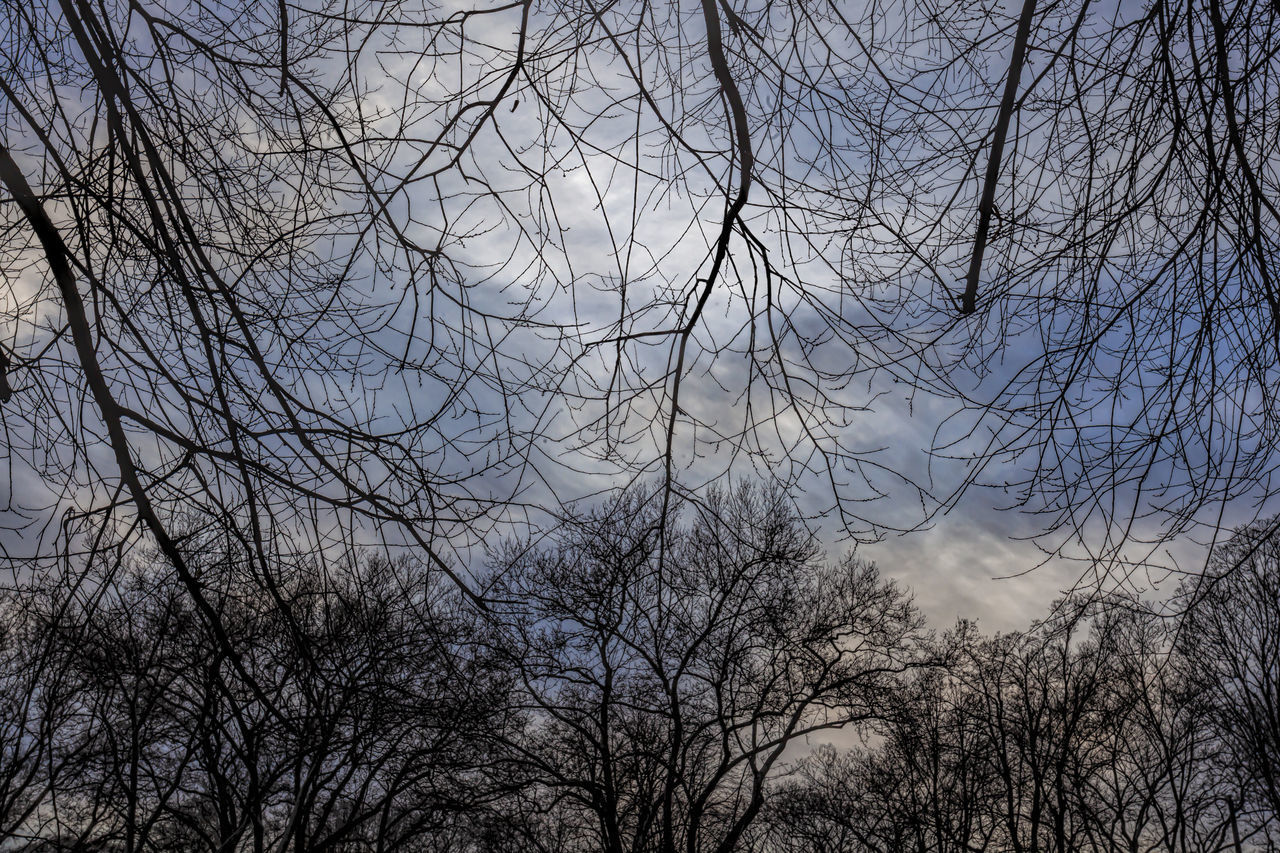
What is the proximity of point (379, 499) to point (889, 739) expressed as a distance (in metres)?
21.7

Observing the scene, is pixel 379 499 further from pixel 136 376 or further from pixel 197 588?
pixel 136 376

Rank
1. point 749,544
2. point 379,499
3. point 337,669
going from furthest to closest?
point 749,544
point 379,499
point 337,669

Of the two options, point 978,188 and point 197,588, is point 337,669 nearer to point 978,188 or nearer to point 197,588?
point 197,588

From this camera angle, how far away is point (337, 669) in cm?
287

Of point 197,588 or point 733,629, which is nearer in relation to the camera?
point 197,588

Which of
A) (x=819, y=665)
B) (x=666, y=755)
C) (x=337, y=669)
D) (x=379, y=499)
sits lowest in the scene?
(x=337, y=669)

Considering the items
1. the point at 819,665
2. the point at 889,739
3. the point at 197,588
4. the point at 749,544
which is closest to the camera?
the point at 197,588

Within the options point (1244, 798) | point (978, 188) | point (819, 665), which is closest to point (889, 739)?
point (819, 665)

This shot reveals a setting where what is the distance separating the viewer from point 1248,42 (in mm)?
3367

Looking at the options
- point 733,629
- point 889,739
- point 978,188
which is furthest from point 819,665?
point 978,188

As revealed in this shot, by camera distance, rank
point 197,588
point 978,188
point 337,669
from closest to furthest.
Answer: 1. point 197,588
2. point 337,669
3. point 978,188

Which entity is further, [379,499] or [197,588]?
[379,499]

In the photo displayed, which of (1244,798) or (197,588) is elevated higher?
(1244,798)

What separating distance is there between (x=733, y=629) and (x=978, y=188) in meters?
16.0
